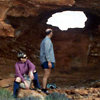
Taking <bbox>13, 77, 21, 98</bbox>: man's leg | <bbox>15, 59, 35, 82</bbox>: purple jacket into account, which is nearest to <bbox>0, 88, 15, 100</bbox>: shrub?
<bbox>13, 77, 21, 98</bbox>: man's leg

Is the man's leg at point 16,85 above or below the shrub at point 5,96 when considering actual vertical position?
below

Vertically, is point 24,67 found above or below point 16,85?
above

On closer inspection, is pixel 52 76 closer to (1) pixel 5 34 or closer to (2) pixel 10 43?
(2) pixel 10 43

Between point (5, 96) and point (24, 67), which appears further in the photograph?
point (24, 67)

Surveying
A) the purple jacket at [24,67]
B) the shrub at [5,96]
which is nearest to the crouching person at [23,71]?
the purple jacket at [24,67]

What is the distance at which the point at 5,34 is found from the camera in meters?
9.91

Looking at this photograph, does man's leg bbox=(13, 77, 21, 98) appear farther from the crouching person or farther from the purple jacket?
the purple jacket

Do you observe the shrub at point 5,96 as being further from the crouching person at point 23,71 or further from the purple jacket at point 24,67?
the purple jacket at point 24,67

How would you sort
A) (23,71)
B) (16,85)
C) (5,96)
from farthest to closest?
(23,71) < (16,85) < (5,96)

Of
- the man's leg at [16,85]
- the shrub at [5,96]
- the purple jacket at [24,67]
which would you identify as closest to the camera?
the shrub at [5,96]

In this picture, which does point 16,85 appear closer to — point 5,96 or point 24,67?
point 24,67

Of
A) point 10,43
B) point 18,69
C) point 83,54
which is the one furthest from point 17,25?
point 18,69

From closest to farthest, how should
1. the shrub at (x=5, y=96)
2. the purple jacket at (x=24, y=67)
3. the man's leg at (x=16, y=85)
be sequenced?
the shrub at (x=5, y=96), the man's leg at (x=16, y=85), the purple jacket at (x=24, y=67)

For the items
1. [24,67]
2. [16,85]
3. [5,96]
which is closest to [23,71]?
[24,67]
